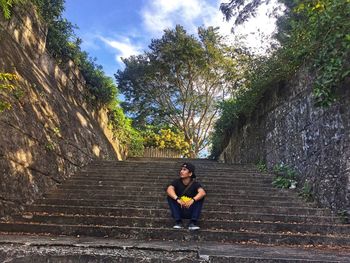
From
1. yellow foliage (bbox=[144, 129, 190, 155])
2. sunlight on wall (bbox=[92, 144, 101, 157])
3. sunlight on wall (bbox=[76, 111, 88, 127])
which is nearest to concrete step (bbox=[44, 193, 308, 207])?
sunlight on wall (bbox=[92, 144, 101, 157])

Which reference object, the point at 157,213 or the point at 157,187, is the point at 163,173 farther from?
the point at 157,213

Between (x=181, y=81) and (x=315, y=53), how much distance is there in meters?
17.2

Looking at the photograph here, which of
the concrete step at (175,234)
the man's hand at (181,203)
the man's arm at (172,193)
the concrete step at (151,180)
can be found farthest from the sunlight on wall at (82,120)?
the man's hand at (181,203)

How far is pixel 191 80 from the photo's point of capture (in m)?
23.9

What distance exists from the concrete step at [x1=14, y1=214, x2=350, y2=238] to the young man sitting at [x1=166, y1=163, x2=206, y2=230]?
1.09 ft

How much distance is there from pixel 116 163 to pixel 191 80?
14090mm

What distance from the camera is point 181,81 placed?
24.1 m

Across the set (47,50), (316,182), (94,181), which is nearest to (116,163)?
(94,181)

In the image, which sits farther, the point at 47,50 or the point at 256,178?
the point at 47,50

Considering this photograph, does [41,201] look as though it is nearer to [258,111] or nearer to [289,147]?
[289,147]

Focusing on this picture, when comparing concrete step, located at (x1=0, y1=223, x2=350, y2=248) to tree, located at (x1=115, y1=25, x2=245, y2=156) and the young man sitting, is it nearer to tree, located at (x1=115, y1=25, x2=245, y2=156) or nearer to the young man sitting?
the young man sitting

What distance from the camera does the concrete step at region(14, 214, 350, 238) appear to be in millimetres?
5457

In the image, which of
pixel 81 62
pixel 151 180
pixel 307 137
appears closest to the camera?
pixel 307 137

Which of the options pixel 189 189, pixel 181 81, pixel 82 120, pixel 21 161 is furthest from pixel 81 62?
pixel 181 81
